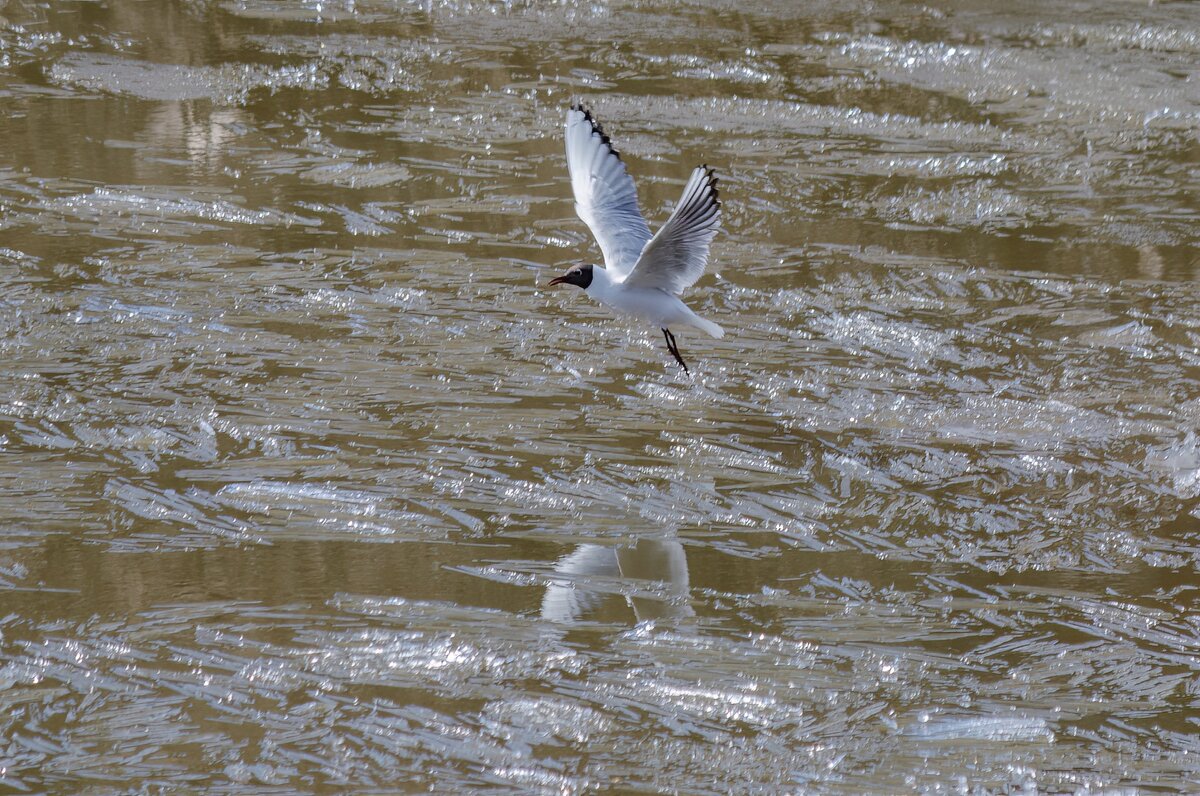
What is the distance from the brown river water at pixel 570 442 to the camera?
3250mm

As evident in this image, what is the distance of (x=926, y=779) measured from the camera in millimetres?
3119

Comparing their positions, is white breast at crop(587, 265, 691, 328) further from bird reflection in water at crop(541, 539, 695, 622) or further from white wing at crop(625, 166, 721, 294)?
bird reflection in water at crop(541, 539, 695, 622)

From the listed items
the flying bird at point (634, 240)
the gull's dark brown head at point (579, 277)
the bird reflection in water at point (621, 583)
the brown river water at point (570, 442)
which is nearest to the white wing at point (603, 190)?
the flying bird at point (634, 240)

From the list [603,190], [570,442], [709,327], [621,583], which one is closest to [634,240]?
[603,190]

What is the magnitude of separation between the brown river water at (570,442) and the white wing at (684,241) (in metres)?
0.43

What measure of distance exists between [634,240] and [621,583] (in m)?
1.76

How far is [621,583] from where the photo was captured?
12.8 ft

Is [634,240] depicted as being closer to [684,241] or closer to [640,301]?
[640,301]

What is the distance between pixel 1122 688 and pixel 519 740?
1509mm

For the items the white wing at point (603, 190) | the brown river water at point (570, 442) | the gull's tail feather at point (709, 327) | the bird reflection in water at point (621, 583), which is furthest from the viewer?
the white wing at point (603, 190)

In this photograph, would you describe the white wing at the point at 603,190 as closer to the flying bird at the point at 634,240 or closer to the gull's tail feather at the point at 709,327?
the flying bird at the point at 634,240

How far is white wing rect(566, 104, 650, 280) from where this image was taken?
208 inches

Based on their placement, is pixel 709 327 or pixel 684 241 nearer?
pixel 684 241

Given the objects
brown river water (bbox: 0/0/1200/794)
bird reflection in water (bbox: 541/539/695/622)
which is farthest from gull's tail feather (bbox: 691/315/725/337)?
bird reflection in water (bbox: 541/539/695/622)
